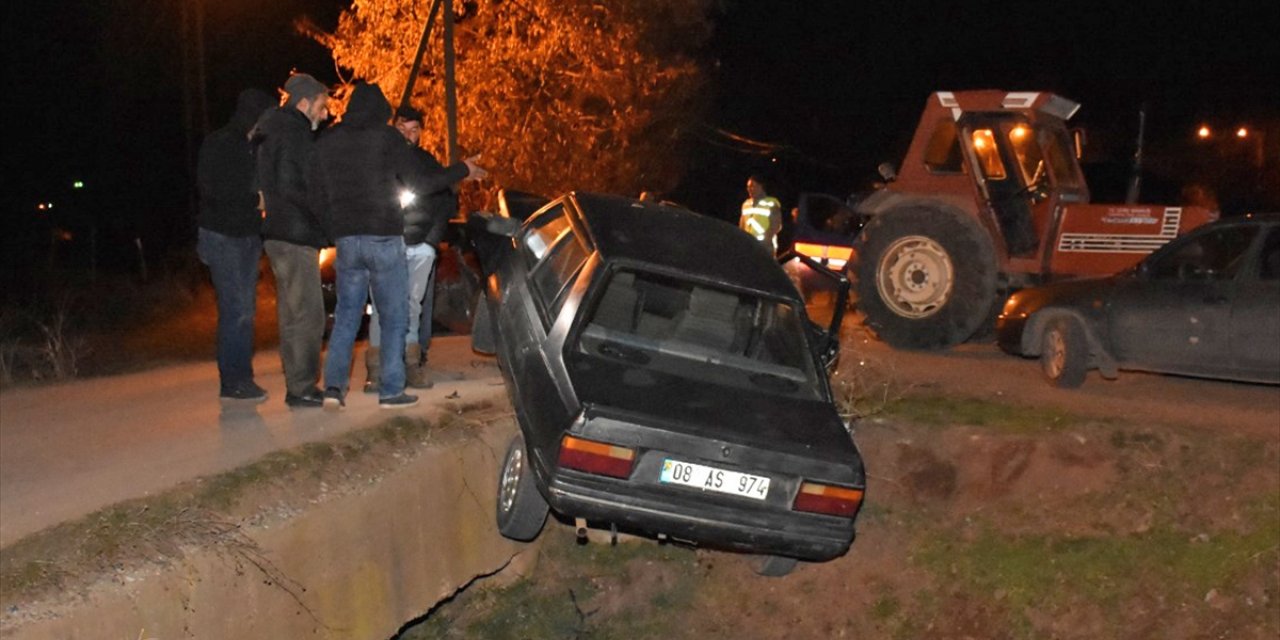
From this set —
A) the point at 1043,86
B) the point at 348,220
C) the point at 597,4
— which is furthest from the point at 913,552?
the point at 1043,86

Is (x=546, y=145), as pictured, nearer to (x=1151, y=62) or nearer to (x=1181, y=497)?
(x=1181, y=497)

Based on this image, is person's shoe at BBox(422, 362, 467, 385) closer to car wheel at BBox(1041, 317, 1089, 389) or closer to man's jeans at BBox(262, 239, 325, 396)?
man's jeans at BBox(262, 239, 325, 396)

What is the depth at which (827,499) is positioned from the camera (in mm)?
6344

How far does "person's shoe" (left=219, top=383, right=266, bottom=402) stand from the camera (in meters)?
8.58

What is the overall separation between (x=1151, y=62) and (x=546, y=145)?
73.6ft

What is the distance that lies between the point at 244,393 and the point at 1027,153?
692cm

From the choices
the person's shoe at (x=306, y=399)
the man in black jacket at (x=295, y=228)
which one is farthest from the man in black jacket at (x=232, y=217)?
the person's shoe at (x=306, y=399)

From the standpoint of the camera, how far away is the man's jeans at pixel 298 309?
8.08m

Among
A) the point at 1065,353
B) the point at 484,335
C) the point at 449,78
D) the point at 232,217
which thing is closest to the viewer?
the point at 232,217

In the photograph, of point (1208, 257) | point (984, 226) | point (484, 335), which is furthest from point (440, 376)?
point (1208, 257)

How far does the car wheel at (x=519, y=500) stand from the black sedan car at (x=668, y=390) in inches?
0.5

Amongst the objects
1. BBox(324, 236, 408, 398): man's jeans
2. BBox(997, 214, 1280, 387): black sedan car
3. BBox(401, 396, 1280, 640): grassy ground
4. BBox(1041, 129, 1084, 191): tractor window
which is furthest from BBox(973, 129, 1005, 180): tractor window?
BBox(324, 236, 408, 398): man's jeans

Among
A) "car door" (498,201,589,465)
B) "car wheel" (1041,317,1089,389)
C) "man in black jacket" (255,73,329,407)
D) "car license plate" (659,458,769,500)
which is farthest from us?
"car wheel" (1041,317,1089,389)

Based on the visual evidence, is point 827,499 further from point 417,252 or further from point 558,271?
point 417,252
